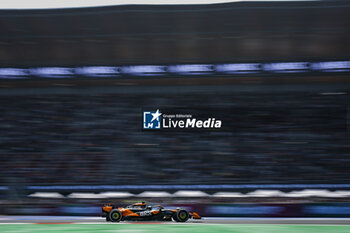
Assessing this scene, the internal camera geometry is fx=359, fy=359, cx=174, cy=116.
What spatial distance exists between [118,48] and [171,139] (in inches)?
201

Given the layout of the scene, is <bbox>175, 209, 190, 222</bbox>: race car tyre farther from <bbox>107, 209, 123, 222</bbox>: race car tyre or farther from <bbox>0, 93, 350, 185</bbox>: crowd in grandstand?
<bbox>0, 93, 350, 185</bbox>: crowd in grandstand

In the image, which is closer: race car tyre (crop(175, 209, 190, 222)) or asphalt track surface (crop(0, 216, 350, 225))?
race car tyre (crop(175, 209, 190, 222))

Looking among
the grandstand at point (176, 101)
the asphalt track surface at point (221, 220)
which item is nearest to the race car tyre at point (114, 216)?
the asphalt track surface at point (221, 220)

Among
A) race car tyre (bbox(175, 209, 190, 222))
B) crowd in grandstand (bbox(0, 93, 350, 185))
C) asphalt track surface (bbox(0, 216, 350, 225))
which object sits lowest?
asphalt track surface (bbox(0, 216, 350, 225))

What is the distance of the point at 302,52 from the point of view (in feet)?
54.0

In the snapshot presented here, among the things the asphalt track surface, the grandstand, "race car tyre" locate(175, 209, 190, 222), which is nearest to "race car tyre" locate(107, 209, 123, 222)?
the asphalt track surface

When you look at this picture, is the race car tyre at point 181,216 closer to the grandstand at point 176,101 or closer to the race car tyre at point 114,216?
the race car tyre at point 114,216

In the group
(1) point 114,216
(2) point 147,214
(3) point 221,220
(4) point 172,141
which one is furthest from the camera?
(4) point 172,141

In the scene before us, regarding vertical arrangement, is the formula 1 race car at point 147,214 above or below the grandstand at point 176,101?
below

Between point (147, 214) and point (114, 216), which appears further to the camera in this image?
point (114, 216)

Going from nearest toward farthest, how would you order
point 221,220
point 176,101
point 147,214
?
point 147,214 < point 221,220 < point 176,101

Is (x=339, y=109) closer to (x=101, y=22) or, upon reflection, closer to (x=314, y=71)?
(x=314, y=71)

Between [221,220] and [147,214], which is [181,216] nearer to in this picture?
[147,214]

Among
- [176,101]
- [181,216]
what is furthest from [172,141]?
[181,216]
